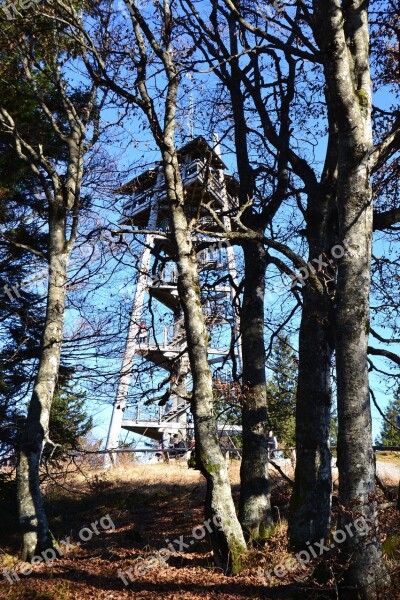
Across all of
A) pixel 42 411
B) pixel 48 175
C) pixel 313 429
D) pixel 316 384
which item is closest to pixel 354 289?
pixel 316 384

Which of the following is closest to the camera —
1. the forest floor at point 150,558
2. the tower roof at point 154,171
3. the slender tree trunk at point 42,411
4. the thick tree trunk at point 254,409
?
the forest floor at point 150,558

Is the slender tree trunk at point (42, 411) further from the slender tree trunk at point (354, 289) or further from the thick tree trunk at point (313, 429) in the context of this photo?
the slender tree trunk at point (354, 289)

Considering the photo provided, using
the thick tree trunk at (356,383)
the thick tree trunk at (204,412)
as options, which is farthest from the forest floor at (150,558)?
the thick tree trunk at (204,412)

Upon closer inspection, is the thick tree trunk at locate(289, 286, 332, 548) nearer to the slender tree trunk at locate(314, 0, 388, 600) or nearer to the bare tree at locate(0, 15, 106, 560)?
the slender tree trunk at locate(314, 0, 388, 600)

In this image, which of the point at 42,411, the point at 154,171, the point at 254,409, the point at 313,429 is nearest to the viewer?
the point at 313,429

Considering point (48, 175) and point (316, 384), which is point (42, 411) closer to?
point (316, 384)

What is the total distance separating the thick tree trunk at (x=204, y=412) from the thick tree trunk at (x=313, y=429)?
108 centimetres

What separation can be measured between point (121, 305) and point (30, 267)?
237 cm

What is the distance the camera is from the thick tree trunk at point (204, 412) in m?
6.39

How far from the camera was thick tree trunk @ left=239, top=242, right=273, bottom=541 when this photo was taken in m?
7.83

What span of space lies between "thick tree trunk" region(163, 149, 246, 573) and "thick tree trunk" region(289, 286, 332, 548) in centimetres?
108

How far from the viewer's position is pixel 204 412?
6.71m

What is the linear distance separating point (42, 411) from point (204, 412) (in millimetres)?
3264

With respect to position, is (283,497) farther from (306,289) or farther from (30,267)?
(30,267)
